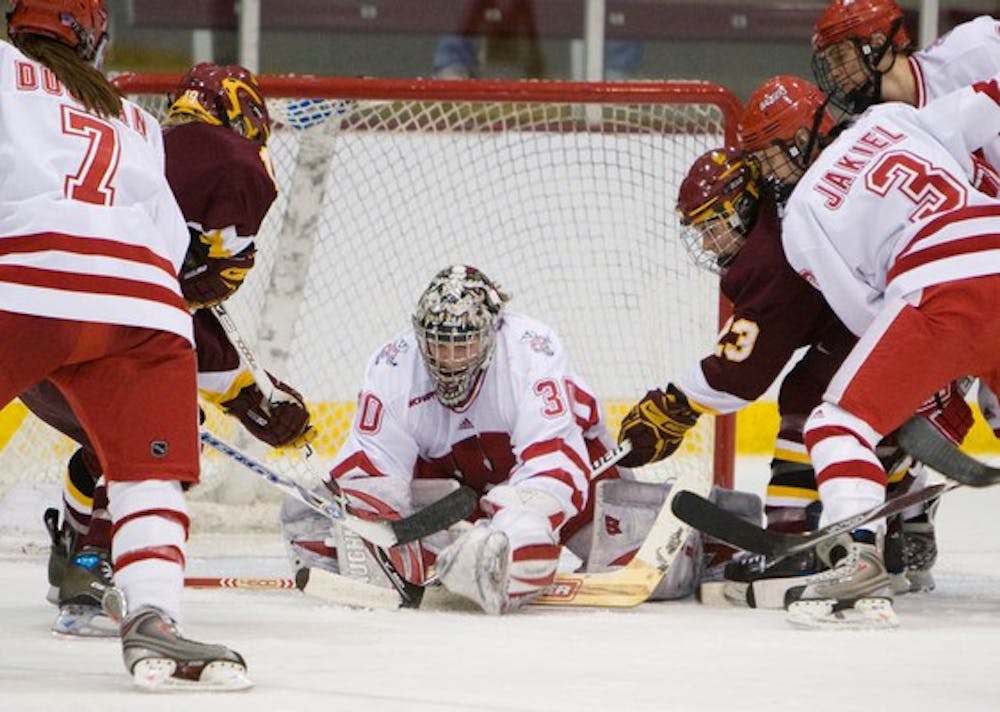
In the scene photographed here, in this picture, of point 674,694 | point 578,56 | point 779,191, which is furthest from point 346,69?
point 674,694

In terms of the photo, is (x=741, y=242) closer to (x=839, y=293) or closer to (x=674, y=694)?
(x=839, y=293)

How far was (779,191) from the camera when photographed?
4332 mm

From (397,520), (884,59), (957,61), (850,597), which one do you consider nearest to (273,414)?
(397,520)

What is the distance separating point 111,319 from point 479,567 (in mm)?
1095

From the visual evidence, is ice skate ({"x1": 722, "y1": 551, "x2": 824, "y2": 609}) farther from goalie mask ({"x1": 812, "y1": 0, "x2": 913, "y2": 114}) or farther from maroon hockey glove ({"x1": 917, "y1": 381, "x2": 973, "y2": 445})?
goalie mask ({"x1": 812, "y1": 0, "x2": 913, "y2": 114})

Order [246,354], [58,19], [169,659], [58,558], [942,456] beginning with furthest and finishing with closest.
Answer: [246,354] < [58,558] < [942,456] < [58,19] < [169,659]

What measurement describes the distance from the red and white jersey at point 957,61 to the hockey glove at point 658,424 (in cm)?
83

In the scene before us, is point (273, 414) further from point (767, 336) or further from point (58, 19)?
point (58, 19)

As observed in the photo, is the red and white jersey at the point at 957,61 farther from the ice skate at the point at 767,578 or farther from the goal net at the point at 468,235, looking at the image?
the ice skate at the point at 767,578

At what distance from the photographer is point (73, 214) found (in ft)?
10.00

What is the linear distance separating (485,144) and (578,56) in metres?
1.52

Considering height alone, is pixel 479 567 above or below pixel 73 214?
below

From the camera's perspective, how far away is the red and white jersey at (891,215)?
12.8 ft

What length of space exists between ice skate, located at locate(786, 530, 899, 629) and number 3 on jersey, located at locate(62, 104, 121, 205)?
145 cm
